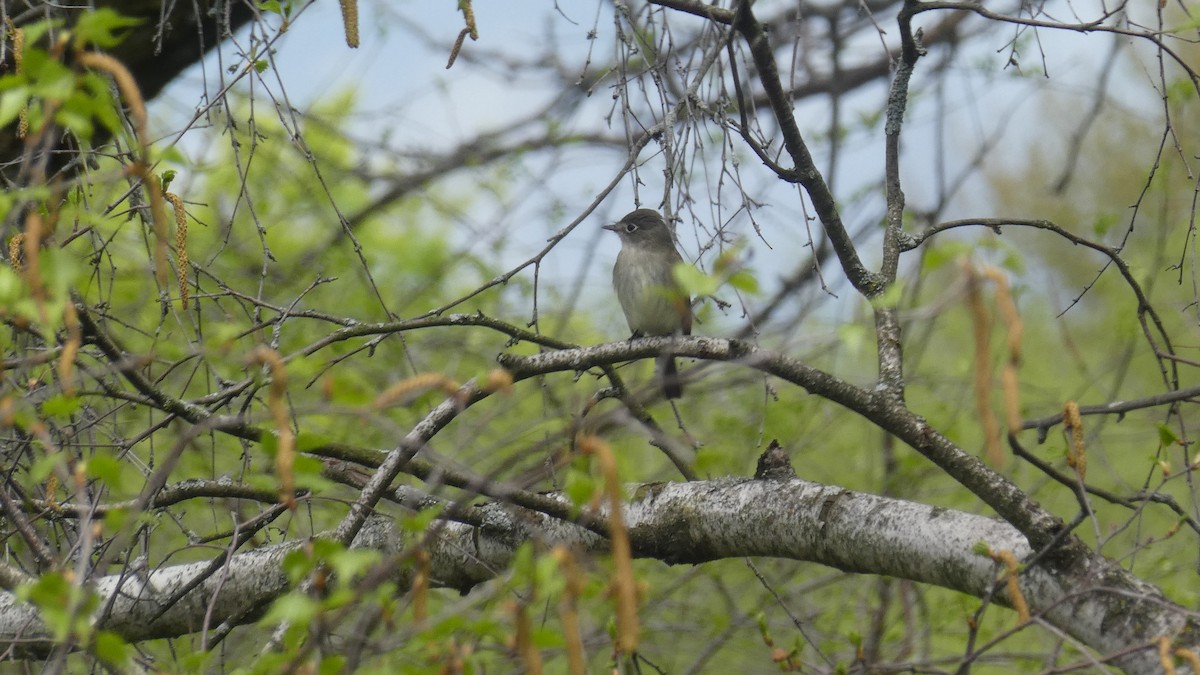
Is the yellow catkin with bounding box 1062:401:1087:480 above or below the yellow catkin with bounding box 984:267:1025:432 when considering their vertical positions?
above

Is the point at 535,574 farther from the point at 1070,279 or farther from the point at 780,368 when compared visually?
the point at 1070,279

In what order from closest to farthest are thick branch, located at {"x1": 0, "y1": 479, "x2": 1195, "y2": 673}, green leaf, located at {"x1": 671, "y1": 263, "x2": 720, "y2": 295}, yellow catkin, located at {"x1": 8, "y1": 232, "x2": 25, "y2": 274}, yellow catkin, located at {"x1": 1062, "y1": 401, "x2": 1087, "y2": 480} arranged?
green leaf, located at {"x1": 671, "y1": 263, "x2": 720, "y2": 295} → yellow catkin, located at {"x1": 1062, "y1": 401, "x2": 1087, "y2": 480} → thick branch, located at {"x1": 0, "y1": 479, "x2": 1195, "y2": 673} → yellow catkin, located at {"x1": 8, "y1": 232, "x2": 25, "y2": 274}

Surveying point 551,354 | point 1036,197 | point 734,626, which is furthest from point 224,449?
point 1036,197

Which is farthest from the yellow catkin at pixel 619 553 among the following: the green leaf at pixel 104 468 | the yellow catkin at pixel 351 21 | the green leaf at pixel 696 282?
the yellow catkin at pixel 351 21

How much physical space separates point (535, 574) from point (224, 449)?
5235mm

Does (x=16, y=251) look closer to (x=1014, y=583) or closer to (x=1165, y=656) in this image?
(x=1014, y=583)

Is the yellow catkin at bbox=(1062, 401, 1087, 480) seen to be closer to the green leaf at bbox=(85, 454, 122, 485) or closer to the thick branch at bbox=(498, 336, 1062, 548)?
the thick branch at bbox=(498, 336, 1062, 548)

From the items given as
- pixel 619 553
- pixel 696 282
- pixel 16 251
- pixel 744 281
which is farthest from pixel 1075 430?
pixel 16 251

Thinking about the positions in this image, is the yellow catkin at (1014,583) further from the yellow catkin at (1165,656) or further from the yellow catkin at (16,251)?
the yellow catkin at (16,251)

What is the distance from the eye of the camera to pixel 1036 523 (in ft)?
9.23

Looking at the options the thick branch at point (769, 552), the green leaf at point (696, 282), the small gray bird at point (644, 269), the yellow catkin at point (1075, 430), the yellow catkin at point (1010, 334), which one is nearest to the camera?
the yellow catkin at point (1010, 334)

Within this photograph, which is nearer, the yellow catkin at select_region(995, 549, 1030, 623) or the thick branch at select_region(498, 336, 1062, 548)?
the yellow catkin at select_region(995, 549, 1030, 623)

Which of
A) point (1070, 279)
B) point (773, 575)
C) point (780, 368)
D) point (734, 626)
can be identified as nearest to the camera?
point (780, 368)

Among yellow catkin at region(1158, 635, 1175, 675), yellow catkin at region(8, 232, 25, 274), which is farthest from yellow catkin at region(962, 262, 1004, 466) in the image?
yellow catkin at region(8, 232, 25, 274)
